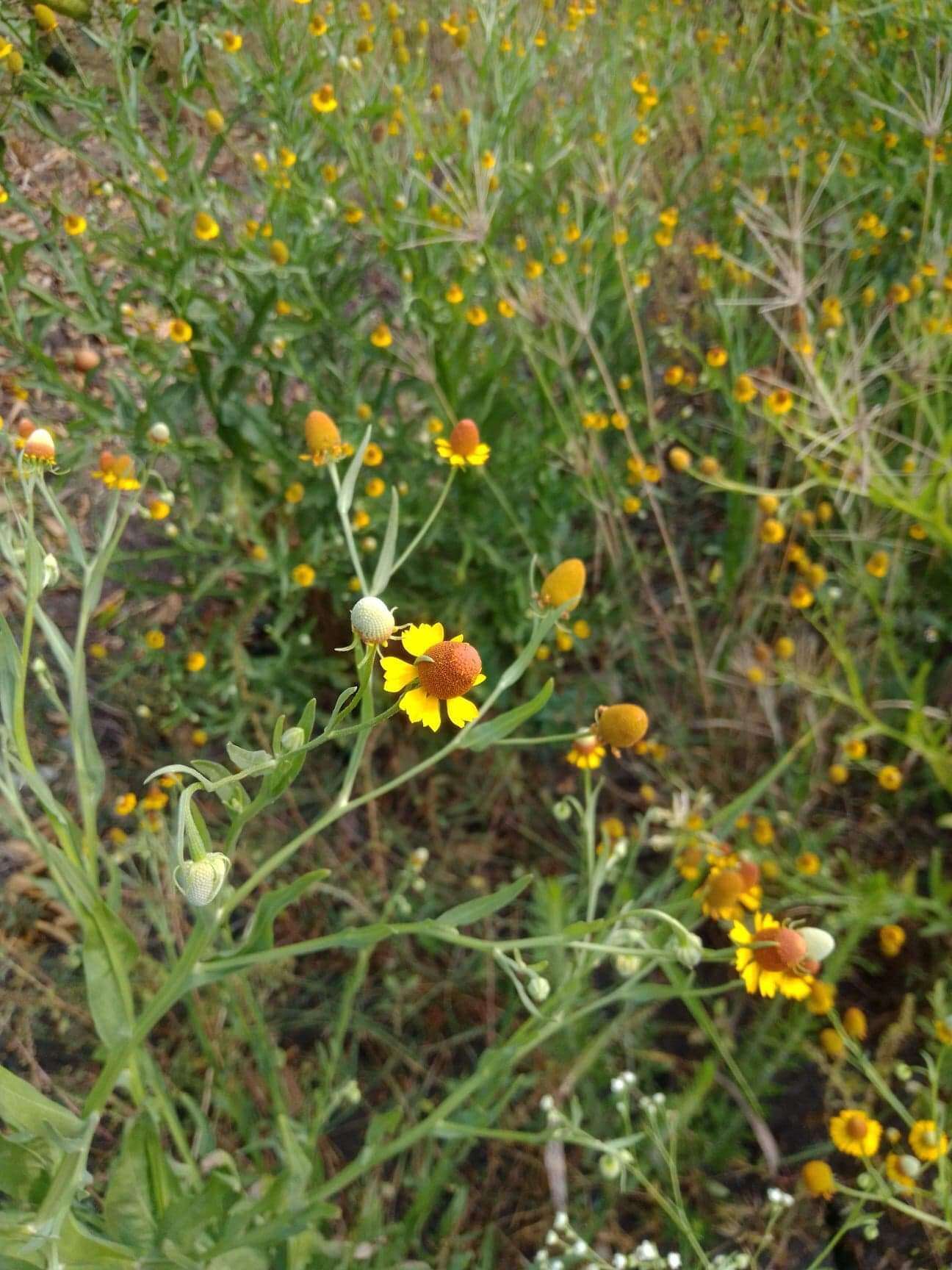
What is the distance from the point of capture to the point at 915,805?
1991 millimetres

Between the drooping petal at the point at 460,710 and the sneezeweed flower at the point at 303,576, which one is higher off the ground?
the drooping petal at the point at 460,710

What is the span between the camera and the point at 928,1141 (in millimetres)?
1316

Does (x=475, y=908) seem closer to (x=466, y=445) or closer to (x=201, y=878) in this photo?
(x=201, y=878)

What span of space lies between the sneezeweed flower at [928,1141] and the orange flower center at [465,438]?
1182 mm

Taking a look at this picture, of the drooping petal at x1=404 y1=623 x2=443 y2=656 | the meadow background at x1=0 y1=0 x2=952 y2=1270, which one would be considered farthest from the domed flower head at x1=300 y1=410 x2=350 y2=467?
the drooping petal at x1=404 y1=623 x2=443 y2=656

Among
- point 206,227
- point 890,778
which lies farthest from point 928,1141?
point 206,227

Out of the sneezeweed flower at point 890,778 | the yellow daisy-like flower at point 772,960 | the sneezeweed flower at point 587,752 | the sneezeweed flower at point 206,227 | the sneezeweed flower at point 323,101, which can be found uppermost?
the sneezeweed flower at point 323,101

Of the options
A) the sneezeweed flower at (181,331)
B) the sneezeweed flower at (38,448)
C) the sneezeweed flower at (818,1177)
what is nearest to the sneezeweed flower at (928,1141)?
the sneezeweed flower at (818,1177)

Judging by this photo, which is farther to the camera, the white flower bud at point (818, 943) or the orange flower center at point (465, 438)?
the orange flower center at point (465, 438)

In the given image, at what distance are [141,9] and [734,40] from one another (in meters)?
1.94

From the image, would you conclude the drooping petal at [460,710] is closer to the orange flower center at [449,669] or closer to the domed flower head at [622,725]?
the orange flower center at [449,669]

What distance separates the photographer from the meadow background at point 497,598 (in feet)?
4.87

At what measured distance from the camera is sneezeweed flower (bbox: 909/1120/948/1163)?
130cm

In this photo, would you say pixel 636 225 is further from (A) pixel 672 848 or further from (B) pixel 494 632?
(A) pixel 672 848
